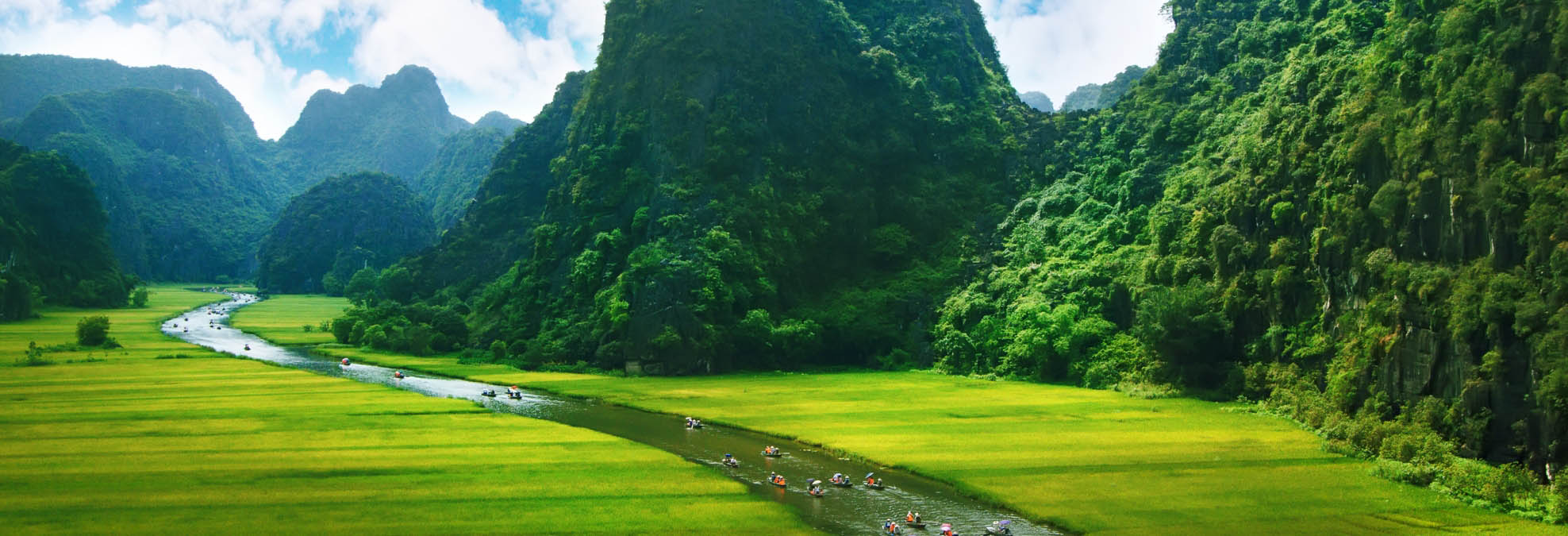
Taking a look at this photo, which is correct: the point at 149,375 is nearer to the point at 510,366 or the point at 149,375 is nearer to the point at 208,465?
the point at 510,366

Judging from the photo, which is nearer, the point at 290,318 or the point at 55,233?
the point at 290,318

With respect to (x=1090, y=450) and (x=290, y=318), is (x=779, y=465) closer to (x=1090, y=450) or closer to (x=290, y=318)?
(x=1090, y=450)

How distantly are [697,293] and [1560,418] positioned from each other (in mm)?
49222

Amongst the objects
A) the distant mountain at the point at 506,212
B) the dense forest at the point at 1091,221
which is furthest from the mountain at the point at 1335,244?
the distant mountain at the point at 506,212

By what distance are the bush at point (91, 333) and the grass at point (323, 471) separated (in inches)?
976

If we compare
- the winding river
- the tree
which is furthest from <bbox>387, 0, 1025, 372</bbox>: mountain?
the tree

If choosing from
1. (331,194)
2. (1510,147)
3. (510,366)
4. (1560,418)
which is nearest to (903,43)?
(510,366)

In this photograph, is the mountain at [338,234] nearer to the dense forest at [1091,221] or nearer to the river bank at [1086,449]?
the dense forest at [1091,221]

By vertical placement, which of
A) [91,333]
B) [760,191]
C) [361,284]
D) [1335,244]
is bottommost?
[91,333]

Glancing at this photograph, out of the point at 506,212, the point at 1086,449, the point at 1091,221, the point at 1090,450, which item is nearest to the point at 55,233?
the point at 506,212

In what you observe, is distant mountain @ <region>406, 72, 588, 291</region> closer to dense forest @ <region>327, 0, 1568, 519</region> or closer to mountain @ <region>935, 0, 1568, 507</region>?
dense forest @ <region>327, 0, 1568, 519</region>

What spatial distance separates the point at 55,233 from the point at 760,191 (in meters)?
92.1

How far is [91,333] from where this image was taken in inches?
3083

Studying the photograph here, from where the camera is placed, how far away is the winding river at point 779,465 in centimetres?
2973
